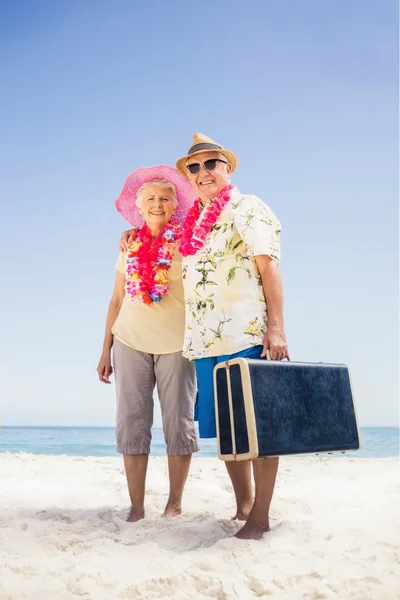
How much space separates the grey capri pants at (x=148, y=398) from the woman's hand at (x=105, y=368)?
0.68ft

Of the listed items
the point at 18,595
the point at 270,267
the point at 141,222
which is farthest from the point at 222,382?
the point at 141,222

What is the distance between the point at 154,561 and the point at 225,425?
23.7 inches

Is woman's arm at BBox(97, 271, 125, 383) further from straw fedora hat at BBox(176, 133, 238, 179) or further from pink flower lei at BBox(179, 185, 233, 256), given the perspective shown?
straw fedora hat at BBox(176, 133, 238, 179)

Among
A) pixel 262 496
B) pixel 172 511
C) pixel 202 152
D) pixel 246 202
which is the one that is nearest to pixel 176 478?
pixel 172 511

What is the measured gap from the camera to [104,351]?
3348 mm

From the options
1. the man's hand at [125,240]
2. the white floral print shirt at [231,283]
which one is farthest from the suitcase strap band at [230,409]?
the man's hand at [125,240]

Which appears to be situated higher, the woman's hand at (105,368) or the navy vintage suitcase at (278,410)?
the woman's hand at (105,368)

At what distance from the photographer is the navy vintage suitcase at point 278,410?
2.19m

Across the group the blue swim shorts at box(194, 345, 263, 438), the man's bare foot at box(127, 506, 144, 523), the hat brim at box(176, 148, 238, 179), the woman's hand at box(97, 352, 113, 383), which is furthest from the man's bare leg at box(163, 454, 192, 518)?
the hat brim at box(176, 148, 238, 179)

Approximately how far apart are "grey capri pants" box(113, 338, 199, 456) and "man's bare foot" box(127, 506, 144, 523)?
330 mm

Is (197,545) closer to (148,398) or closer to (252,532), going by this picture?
(252,532)

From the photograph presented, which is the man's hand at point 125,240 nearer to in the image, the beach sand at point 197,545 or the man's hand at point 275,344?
the man's hand at point 275,344

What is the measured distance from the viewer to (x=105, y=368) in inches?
132

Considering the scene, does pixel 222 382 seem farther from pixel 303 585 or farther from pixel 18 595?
pixel 18 595
